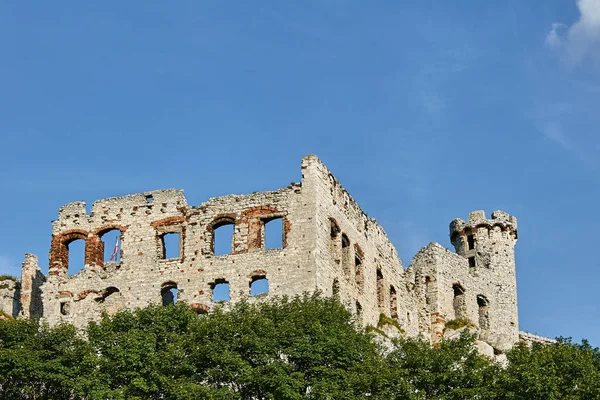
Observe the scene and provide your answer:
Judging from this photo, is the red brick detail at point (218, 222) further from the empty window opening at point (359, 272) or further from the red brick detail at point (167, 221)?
the empty window opening at point (359, 272)

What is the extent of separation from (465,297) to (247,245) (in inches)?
728

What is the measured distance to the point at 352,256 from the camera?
194ft

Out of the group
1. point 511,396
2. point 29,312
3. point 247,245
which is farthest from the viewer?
point 29,312

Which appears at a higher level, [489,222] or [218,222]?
[489,222]

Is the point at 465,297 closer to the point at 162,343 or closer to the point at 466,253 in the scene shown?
the point at 466,253

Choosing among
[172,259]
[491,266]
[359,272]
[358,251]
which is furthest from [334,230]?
[491,266]

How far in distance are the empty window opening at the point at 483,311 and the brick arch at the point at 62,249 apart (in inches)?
948

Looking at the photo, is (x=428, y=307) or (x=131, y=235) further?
(x=428, y=307)

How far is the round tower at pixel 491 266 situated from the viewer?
71.5 meters

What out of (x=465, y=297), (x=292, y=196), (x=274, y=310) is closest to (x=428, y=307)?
(x=465, y=297)

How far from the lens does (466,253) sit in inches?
2950

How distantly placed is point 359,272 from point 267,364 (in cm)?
1561

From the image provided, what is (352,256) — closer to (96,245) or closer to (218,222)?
(218,222)

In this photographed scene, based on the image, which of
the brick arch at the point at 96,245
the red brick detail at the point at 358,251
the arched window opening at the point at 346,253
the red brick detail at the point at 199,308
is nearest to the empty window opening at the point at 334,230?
the arched window opening at the point at 346,253
